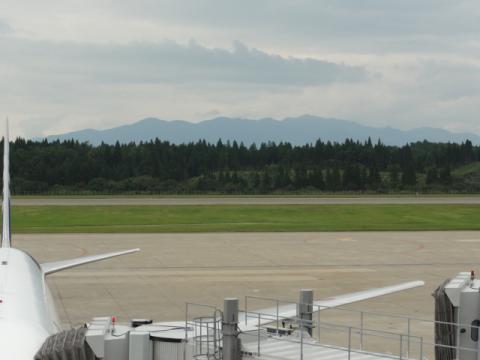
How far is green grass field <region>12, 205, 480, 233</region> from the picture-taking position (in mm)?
77500

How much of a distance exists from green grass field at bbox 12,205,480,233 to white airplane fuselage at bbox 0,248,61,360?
46265 millimetres

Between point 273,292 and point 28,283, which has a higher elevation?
point 28,283

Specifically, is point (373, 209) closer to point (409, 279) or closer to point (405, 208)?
point (405, 208)

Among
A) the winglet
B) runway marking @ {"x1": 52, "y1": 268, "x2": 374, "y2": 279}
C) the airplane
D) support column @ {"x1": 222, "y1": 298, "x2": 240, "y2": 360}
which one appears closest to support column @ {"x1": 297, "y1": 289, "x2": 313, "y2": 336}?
the airplane

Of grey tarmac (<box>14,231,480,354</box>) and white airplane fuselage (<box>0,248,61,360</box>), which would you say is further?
grey tarmac (<box>14,231,480,354</box>)

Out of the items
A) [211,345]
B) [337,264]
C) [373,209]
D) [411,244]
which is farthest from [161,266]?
[373,209]

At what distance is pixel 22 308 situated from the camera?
20297mm

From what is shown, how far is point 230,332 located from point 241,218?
246 ft

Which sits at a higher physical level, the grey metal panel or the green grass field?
the grey metal panel

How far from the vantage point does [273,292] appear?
39.8 metres

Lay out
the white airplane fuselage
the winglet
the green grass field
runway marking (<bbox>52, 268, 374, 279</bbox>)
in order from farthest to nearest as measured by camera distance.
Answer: the green grass field < runway marking (<bbox>52, 268, 374, 279</bbox>) < the winglet < the white airplane fuselage

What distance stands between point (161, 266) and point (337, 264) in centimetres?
1161

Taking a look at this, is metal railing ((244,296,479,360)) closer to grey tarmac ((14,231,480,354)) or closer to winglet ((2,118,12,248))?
grey tarmac ((14,231,480,354))

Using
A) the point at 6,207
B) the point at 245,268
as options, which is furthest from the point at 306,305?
the point at 245,268
